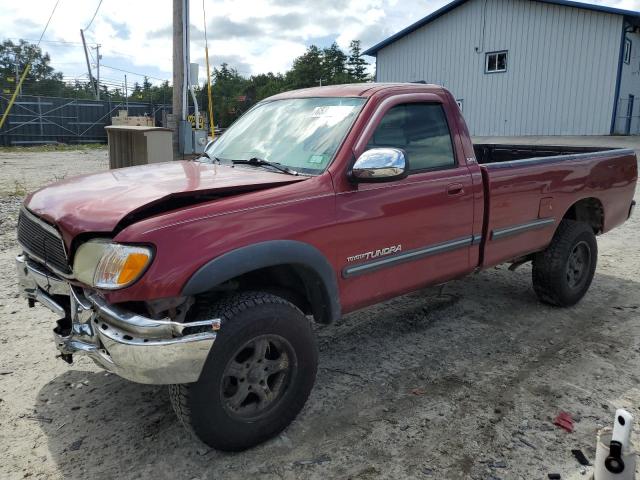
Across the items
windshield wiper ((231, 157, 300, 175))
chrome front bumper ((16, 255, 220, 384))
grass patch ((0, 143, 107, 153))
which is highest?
windshield wiper ((231, 157, 300, 175))

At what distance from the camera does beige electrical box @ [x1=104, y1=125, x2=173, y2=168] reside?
9.59m

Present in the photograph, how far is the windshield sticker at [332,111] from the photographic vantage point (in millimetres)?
3587

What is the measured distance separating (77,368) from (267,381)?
1.61 meters

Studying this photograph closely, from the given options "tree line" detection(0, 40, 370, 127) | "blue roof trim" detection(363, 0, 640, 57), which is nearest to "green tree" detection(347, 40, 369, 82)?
"tree line" detection(0, 40, 370, 127)

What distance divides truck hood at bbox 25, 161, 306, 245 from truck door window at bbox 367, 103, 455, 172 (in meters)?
0.82

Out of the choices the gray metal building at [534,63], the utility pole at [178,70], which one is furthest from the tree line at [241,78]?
the utility pole at [178,70]

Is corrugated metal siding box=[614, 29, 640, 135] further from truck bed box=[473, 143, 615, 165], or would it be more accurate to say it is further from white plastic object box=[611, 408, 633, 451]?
white plastic object box=[611, 408, 633, 451]

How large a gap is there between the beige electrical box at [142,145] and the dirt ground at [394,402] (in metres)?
4.94

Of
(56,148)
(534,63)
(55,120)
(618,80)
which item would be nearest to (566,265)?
(618,80)

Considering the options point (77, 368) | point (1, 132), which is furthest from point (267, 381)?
point (1, 132)

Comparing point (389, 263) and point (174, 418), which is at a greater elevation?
point (389, 263)

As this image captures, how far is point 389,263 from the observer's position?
11.4 ft

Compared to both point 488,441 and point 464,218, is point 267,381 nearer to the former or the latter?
point 488,441

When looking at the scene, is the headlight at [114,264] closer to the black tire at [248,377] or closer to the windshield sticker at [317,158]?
the black tire at [248,377]
